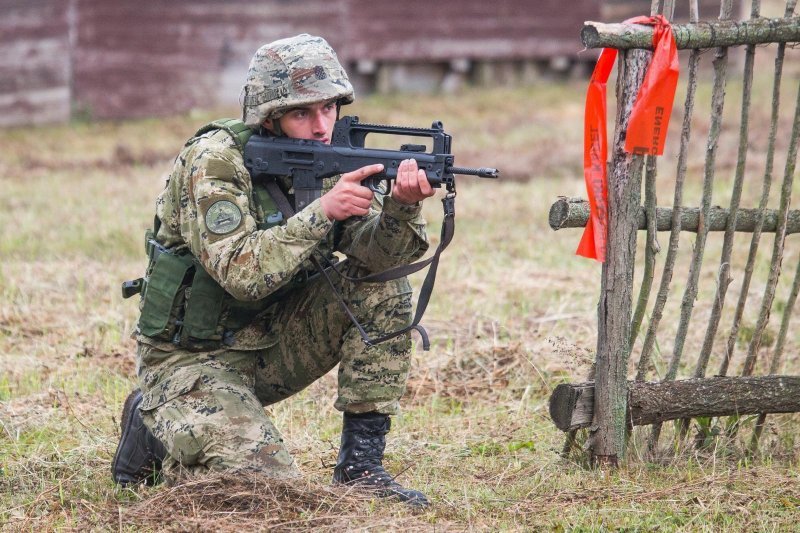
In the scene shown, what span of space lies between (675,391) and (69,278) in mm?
4508

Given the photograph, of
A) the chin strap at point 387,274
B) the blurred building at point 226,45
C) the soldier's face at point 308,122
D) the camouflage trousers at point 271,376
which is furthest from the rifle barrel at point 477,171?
the blurred building at point 226,45

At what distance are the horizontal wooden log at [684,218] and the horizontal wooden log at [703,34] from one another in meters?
0.60

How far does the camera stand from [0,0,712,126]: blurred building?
1606 cm

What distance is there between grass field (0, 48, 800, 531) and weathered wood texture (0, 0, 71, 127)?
5545mm

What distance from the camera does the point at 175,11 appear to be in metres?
16.8

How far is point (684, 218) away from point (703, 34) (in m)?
0.71

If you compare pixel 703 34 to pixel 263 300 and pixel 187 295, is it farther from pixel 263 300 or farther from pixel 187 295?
pixel 187 295

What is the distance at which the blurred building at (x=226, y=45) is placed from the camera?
16.1 metres

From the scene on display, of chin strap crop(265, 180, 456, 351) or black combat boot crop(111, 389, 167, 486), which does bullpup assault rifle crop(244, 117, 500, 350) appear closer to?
chin strap crop(265, 180, 456, 351)

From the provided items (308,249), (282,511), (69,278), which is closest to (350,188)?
(308,249)

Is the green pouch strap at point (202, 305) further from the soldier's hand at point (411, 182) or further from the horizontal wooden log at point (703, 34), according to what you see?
the horizontal wooden log at point (703, 34)

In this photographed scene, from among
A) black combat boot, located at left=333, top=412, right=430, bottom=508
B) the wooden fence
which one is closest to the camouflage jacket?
black combat boot, located at left=333, top=412, right=430, bottom=508

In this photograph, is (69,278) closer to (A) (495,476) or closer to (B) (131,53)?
(A) (495,476)

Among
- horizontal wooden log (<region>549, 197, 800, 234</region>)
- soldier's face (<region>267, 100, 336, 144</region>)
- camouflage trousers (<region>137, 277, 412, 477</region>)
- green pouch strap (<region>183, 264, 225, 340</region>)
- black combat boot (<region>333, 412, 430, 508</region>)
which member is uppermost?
soldier's face (<region>267, 100, 336, 144</region>)
